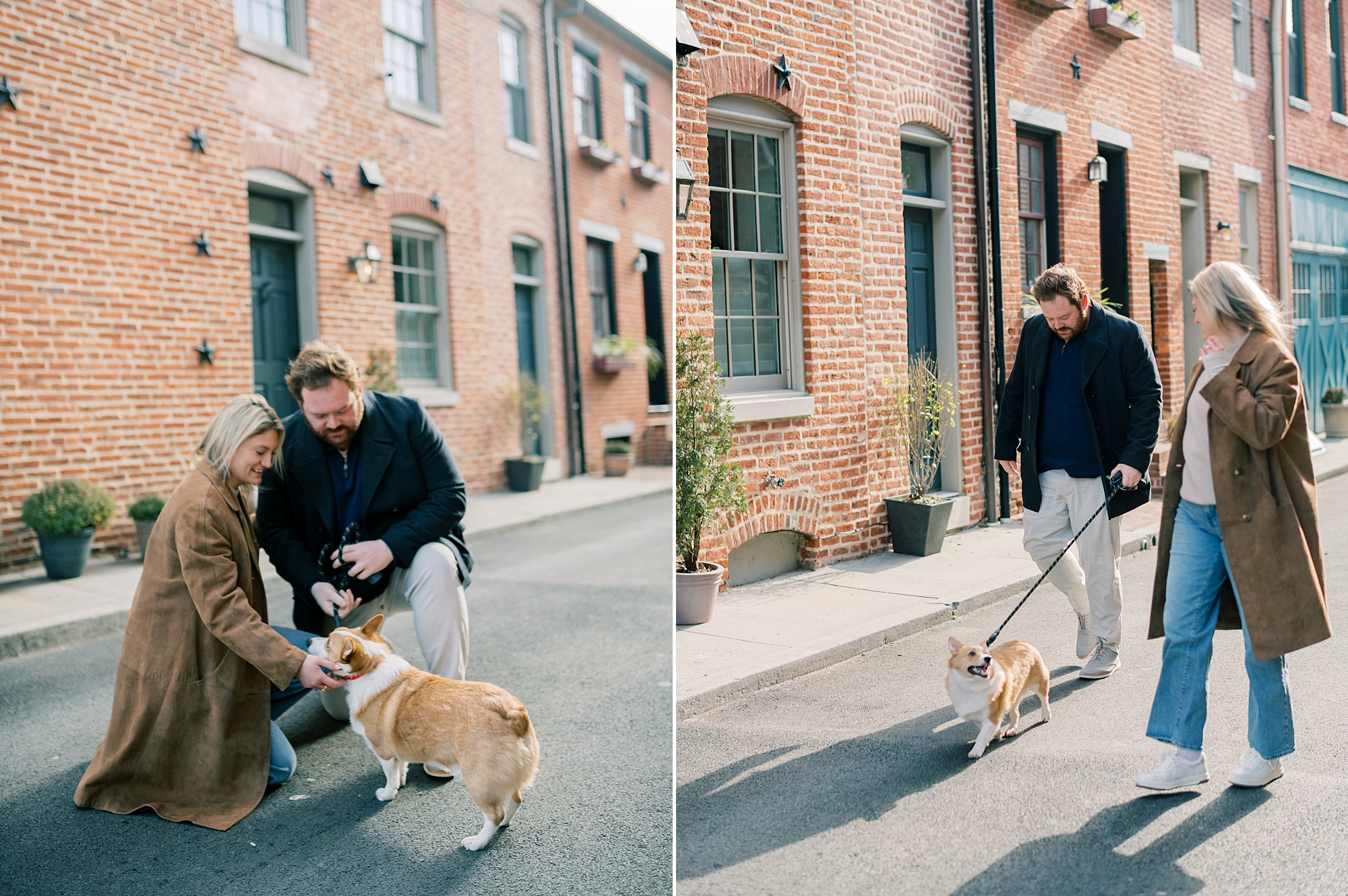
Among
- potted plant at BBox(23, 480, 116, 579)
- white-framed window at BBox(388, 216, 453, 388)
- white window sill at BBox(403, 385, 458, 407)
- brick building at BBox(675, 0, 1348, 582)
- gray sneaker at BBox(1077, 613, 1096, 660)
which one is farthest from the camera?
white-framed window at BBox(388, 216, 453, 388)

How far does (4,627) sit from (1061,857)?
648 centimetres

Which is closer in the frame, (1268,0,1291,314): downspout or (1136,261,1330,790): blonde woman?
(1136,261,1330,790): blonde woman

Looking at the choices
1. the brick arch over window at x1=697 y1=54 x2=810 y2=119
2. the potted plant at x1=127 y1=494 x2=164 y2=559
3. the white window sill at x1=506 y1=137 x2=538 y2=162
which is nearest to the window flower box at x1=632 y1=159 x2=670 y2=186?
the white window sill at x1=506 y1=137 x2=538 y2=162

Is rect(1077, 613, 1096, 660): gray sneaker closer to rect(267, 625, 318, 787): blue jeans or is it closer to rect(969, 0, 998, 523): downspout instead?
rect(969, 0, 998, 523): downspout

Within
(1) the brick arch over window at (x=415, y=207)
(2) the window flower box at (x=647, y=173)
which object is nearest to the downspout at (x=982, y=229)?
(1) the brick arch over window at (x=415, y=207)

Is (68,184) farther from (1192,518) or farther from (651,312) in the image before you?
(651,312)

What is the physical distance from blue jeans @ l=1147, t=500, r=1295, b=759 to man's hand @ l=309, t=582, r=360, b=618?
320 centimetres

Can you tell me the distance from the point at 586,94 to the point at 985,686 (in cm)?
1574

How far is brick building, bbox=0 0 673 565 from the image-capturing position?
8.94 meters

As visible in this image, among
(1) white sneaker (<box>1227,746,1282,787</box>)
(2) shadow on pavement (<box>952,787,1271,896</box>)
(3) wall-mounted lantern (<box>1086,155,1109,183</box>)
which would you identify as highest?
(3) wall-mounted lantern (<box>1086,155,1109,183</box>)

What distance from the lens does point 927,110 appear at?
580 cm

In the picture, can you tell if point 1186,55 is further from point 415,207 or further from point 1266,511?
point 415,207

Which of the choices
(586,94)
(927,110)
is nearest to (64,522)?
(927,110)

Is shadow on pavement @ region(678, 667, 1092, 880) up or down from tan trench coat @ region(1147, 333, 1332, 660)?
down
